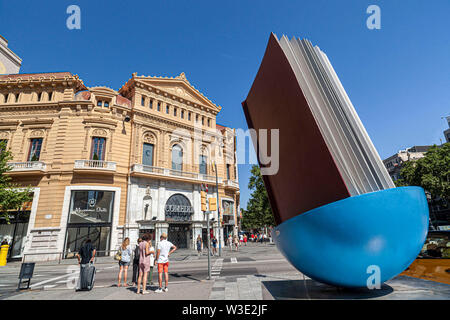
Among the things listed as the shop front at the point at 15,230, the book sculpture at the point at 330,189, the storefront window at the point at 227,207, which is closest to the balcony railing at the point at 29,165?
the shop front at the point at 15,230

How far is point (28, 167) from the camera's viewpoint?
23828mm

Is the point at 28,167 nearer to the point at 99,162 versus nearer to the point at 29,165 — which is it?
the point at 29,165

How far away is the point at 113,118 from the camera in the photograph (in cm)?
2822

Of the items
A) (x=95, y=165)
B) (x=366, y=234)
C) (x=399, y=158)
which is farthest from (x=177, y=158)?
(x=399, y=158)

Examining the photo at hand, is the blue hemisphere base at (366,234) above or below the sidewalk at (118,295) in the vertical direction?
above

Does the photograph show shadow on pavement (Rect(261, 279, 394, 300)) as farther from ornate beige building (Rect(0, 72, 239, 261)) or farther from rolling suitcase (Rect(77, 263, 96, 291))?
ornate beige building (Rect(0, 72, 239, 261))

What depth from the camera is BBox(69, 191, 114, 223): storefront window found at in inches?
930

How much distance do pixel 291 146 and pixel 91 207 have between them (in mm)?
24515

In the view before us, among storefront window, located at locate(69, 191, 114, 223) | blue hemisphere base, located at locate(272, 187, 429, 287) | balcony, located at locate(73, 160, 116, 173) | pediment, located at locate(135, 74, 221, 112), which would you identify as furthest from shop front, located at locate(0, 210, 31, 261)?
blue hemisphere base, located at locate(272, 187, 429, 287)

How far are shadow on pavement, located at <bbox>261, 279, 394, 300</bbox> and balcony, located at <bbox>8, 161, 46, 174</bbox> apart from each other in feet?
86.7

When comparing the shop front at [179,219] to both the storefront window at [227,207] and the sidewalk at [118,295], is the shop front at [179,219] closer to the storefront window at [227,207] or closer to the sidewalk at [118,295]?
the storefront window at [227,207]

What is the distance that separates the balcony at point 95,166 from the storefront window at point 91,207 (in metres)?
2.48

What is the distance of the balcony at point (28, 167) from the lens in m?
23.2
